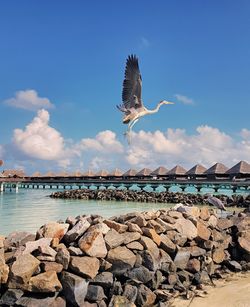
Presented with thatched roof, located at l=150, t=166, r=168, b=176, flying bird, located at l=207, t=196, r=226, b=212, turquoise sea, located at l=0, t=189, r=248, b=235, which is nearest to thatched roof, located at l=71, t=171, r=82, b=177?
thatched roof, located at l=150, t=166, r=168, b=176

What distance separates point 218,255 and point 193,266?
93 cm

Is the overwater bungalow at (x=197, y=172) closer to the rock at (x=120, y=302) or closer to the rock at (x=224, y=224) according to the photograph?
the rock at (x=224, y=224)

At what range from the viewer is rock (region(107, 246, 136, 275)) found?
561cm

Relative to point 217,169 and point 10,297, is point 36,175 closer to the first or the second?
point 217,169

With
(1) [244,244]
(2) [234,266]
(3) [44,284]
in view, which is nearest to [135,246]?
(3) [44,284]

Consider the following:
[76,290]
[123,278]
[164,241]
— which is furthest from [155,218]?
[76,290]

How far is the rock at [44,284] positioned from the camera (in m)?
4.80

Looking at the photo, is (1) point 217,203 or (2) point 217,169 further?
(2) point 217,169

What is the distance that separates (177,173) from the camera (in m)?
44.9

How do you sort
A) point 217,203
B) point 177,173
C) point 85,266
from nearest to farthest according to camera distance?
point 85,266 → point 217,203 → point 177,173

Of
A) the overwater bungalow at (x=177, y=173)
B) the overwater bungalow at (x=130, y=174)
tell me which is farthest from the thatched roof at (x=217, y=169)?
the overwater bungalow at (x=130, y=174)

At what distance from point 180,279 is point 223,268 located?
135cm

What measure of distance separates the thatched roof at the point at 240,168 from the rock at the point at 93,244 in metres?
34.9

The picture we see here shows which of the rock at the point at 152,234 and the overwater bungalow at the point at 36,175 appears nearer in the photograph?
the rock at the point at 152,234
